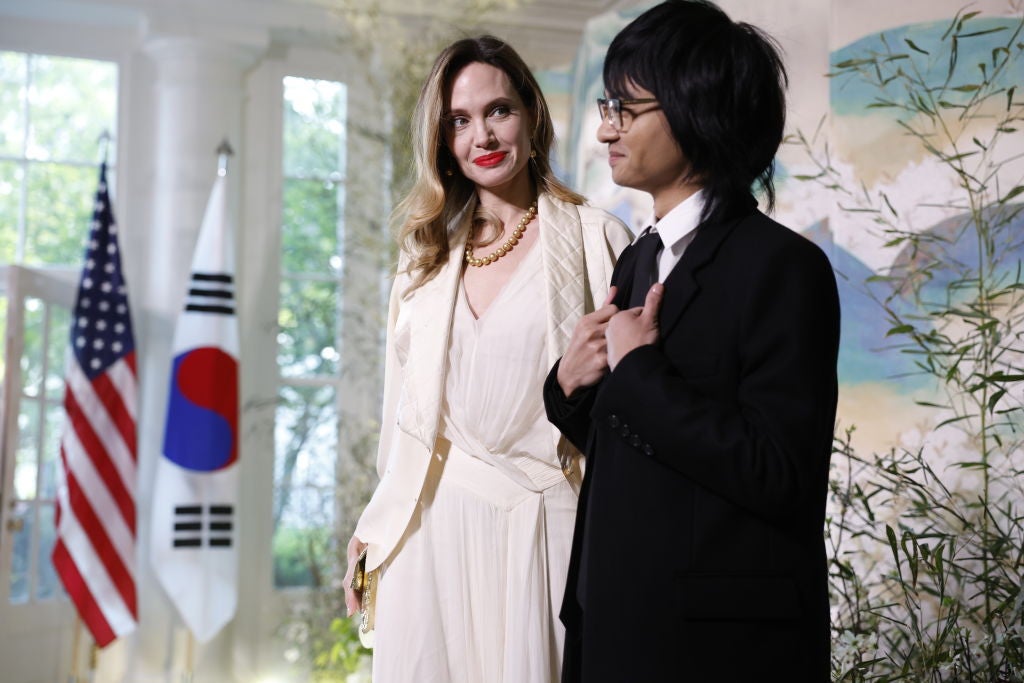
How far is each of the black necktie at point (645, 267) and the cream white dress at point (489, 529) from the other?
0.49m

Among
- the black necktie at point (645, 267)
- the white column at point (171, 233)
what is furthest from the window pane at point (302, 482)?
the black necktie at point (645, 267)

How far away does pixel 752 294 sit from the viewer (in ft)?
3.89

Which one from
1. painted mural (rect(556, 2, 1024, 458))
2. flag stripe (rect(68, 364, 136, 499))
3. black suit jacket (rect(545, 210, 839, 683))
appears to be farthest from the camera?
flag stripe (rect(68, 364, 136, 499))

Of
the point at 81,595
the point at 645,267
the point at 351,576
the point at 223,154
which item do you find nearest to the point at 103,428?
the point at 81,595

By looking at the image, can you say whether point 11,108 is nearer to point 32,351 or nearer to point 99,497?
point 32,351

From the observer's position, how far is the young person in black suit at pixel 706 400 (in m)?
1.15

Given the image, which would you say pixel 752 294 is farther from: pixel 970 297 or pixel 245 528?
pixel 245 528

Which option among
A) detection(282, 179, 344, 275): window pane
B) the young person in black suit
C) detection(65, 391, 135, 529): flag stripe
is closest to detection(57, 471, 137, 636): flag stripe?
detection(65, 391, 135, 529): flag stripe

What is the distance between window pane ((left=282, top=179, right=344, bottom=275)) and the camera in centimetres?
562

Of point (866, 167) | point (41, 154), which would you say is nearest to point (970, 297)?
point (866, 167)

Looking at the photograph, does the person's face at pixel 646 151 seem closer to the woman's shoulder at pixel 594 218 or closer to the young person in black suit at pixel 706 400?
the young person in black suit at pixel 706 400

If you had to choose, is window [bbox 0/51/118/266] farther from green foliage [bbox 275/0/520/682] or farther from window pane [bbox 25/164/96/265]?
green foliage [bbox 275/0/520/682]

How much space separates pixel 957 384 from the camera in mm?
2848

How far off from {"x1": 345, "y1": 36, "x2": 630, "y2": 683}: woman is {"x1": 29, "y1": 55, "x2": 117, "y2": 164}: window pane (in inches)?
153
